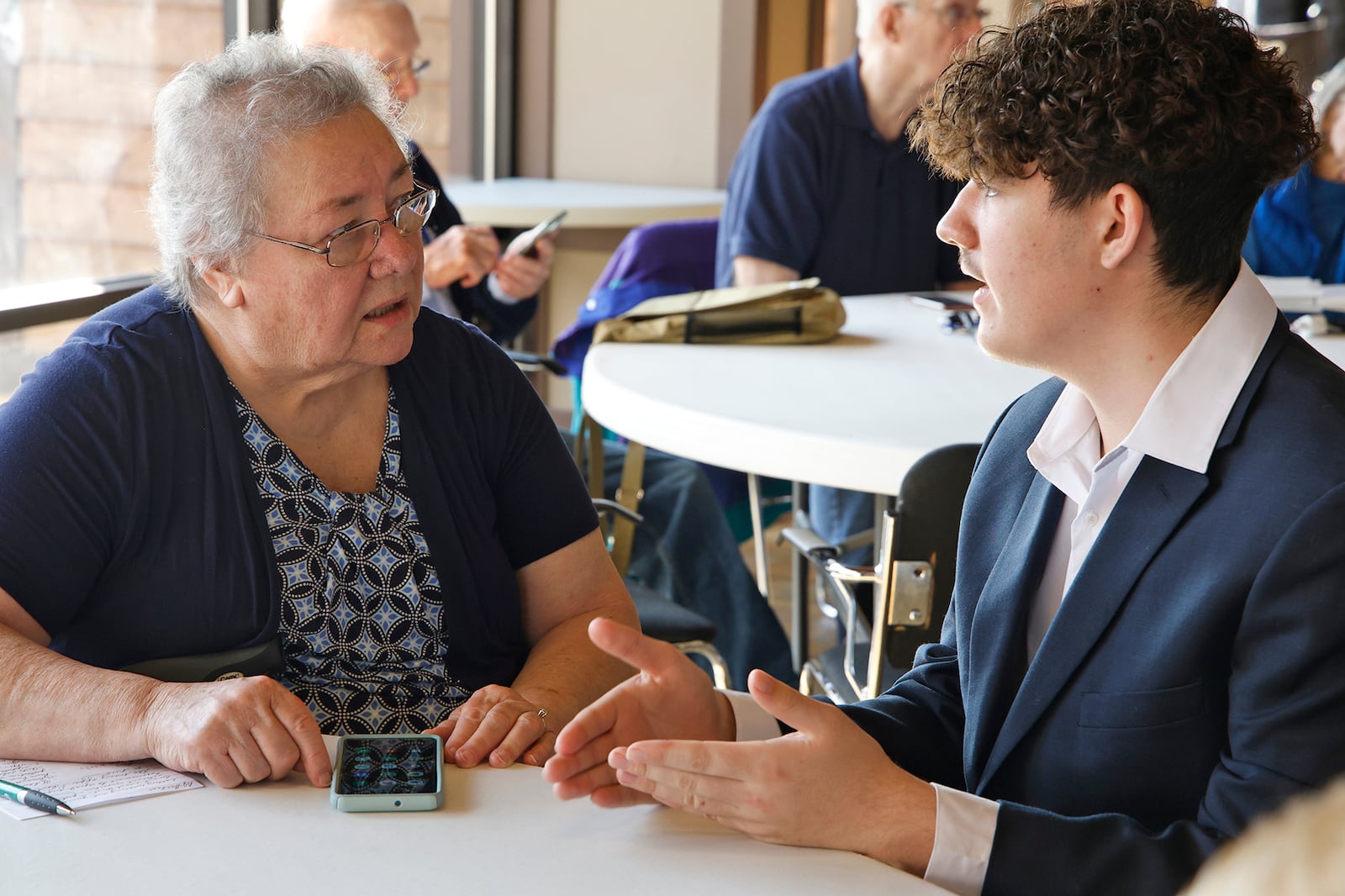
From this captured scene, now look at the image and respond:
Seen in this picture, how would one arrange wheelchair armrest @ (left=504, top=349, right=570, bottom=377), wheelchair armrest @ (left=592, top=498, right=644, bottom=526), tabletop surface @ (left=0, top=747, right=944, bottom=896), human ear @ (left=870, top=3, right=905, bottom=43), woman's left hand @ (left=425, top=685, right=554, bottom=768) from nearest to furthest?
tabletop surface @ (left=0, top=747, right=944, bottom=896), woman's left hand @ (left=425, top=685, right=554, bottom=768), wheelchair armrest @ (left=592, top=498, right=644, bottom=526), wheelchair armrest @ (left=504, top=349, right=570, bottom=377), human ear @ (left=870, top=3, right=905, bottom=43)

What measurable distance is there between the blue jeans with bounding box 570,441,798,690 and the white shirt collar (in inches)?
57.6

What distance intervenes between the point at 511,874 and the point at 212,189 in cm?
90

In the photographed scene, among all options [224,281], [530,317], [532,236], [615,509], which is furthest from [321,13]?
[224,281]

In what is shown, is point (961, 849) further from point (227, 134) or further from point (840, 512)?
point (840, 512)

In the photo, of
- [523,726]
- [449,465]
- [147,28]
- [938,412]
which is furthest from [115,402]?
[147,28]

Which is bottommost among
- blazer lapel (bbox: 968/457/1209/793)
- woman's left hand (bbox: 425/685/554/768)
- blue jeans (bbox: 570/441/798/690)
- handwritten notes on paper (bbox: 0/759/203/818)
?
blue jeans (bbox: 570/441/798/690)

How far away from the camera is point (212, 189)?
4.90 feet

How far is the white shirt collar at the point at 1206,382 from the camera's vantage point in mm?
1081

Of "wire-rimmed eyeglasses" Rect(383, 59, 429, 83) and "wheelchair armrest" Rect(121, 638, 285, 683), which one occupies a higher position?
"wire-rimmed eyeglasses" Rect(383, 59, 429, 83)

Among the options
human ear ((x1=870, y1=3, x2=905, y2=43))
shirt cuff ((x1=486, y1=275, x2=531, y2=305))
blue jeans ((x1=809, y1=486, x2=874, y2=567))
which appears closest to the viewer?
blue jeans ((x1=809, y1=486, x2=874, y2=567))

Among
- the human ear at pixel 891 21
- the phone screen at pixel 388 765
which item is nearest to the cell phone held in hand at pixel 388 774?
the phone screen at pixel 388 765

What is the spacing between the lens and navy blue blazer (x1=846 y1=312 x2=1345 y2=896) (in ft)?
3.26

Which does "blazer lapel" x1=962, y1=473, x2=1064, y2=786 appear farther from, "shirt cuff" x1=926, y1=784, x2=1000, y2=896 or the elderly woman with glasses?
the elderly woman with glasses

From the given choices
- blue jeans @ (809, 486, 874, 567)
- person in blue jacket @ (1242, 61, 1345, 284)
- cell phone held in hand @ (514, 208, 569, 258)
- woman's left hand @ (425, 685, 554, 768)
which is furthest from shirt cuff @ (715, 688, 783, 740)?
person in blue jacket @ (1242, 61, 1345, 284)
